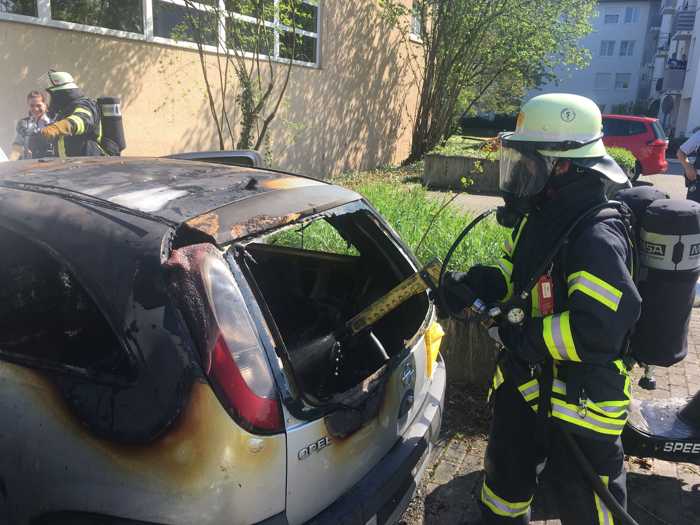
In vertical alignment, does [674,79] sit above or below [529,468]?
above

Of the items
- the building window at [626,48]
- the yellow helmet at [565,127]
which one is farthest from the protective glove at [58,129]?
the building window at [626,48]

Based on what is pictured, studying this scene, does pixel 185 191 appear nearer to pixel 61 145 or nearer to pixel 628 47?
pixel 61 145

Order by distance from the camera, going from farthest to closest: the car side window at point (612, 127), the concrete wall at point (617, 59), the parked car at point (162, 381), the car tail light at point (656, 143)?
the concrete wall at point (617, 59), the car side window at point (612, 127), the car tail light at point (656, 143), the parked car at point (162, 381)

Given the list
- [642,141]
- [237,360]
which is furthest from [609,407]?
[642,141]

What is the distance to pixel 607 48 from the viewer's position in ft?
162

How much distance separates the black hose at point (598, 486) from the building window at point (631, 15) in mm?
56115

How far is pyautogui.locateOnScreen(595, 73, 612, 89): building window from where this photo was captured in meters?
49.2

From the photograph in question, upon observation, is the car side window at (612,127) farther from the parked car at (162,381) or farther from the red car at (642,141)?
the parked car at (162,381)

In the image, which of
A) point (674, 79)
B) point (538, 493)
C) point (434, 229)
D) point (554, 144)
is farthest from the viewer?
point (674, 79)

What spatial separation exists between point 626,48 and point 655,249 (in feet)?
181

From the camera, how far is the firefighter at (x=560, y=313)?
6.48ft

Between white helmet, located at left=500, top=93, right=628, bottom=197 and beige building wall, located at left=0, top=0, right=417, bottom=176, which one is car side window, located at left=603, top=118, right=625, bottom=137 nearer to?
beige building wall, located at left=0, top=0, right=417, bottom=176

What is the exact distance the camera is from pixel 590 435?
207 centimetres

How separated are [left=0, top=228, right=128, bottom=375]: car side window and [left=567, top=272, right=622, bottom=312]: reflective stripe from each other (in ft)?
4.92
